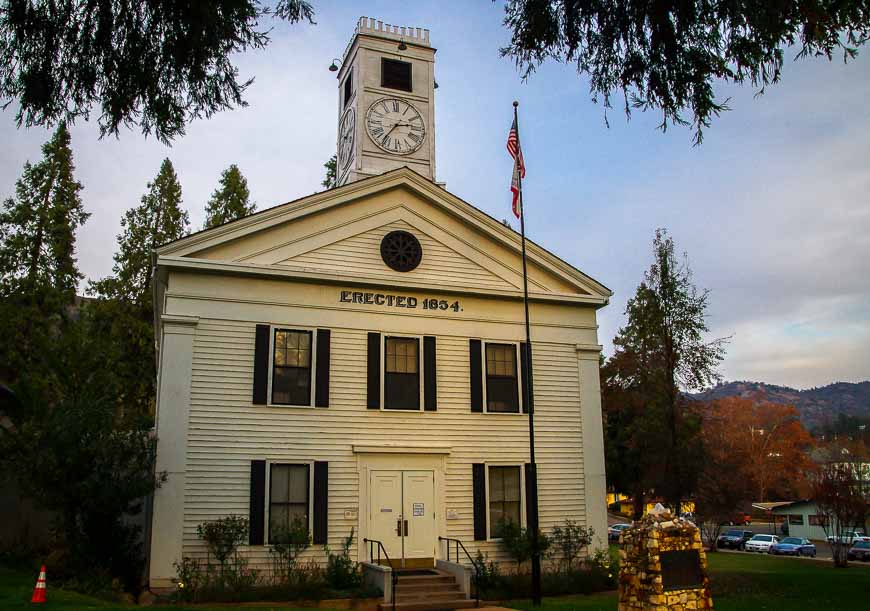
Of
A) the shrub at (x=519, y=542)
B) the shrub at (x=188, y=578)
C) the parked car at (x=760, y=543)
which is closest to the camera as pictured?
the shrub at (x=188, y=578)

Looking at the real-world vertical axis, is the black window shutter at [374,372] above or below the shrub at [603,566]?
above

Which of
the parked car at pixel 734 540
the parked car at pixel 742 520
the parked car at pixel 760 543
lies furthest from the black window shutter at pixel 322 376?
the parked car at pixel 742 520

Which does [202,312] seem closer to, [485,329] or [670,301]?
[485,329]

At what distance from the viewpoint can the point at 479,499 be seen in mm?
18531

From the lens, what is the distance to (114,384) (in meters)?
17.0

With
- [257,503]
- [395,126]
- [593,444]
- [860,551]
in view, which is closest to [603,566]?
[593,444]

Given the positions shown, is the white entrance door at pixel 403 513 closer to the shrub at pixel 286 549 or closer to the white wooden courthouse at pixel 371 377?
the white wooden courthouse at pixel 371 377

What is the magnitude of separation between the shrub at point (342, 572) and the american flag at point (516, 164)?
28.3 ft

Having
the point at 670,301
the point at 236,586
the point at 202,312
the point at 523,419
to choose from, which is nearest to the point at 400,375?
the point at 523,419

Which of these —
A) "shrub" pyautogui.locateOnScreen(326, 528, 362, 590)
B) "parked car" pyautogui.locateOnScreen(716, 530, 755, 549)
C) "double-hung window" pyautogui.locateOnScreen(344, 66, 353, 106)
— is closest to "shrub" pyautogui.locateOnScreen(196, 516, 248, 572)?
"shrub" pyautogui.locateOnScreen(326, 528, 362, 590)

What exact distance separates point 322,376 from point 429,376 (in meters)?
2.66

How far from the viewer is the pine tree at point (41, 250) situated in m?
30.7

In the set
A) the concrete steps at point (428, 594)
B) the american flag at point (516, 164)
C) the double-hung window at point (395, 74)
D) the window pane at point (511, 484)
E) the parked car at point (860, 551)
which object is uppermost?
the double-hung window at point (395, 74)

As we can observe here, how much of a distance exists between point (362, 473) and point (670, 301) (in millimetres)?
12633
